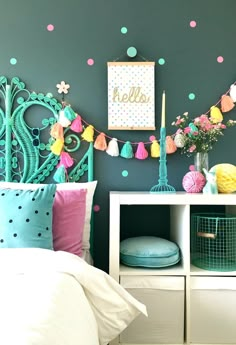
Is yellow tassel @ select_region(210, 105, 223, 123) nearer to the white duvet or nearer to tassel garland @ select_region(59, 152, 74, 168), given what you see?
tassel garland @ select_region(59, 152, 74, 168)

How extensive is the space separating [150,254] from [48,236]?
0.52 m

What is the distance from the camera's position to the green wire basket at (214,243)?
1863 millimetres

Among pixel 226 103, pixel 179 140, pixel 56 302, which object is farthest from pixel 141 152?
pixel 56 302

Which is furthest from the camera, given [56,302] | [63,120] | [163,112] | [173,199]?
[63,120]

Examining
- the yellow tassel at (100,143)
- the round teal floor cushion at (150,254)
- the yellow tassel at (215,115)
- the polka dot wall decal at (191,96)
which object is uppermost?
the polka dot wall decal at (191,96)

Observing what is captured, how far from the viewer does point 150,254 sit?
183cm

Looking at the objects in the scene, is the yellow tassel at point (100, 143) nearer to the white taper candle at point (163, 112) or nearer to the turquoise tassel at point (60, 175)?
the turquoise tassel at point (60, 175)

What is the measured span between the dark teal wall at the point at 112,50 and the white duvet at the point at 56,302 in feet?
2.58

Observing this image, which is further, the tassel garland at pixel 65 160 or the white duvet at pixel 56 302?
the tassel garland at pixel 65 160

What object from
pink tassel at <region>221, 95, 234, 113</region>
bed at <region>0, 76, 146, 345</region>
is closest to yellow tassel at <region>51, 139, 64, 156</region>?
bed at <region>0, 76, 146, 345</region>

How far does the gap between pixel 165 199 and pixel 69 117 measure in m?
0.78

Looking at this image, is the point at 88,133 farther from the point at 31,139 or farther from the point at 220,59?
the point at 220,59

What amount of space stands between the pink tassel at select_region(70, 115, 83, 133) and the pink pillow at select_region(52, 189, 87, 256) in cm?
43

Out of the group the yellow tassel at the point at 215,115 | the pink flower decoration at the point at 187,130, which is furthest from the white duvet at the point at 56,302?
the yellow tassel at the point at 215,115
